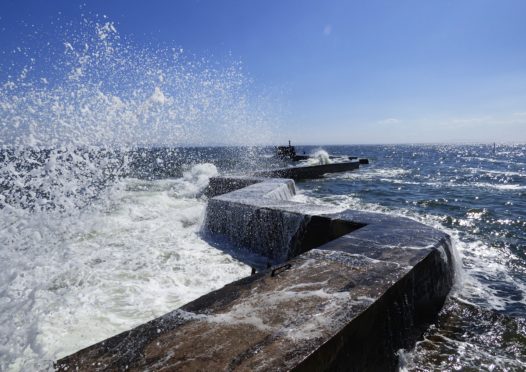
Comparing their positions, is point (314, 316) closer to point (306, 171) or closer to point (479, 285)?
point (479, 285)

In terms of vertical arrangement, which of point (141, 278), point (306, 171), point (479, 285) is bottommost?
point (479, 285)

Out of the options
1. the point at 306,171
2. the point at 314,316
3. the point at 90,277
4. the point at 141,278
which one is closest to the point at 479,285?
the point at 314,316

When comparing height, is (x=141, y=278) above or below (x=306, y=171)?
below

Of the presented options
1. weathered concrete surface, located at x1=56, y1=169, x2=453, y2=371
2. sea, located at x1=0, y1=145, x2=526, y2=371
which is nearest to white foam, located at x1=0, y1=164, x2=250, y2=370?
sea, located at x1=0, y1=145, x2=526, y2=371

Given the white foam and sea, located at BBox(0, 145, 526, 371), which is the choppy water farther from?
the white foam

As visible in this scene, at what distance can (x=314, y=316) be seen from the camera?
253 cm

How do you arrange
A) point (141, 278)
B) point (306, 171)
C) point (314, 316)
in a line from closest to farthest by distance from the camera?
point (314, 316) → point (141, 278) → point (306, 171)

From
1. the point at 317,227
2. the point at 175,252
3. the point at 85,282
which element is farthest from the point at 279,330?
the point at 175,252

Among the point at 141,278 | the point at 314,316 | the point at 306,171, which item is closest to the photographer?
the point at 314,316

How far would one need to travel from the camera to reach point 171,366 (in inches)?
78.9

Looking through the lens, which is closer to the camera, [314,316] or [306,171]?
[314,316]

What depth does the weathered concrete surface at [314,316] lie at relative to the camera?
2.11 meters

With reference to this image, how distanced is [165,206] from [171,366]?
10424 mm

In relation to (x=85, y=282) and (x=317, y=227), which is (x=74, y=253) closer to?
(x=85, y=282)
